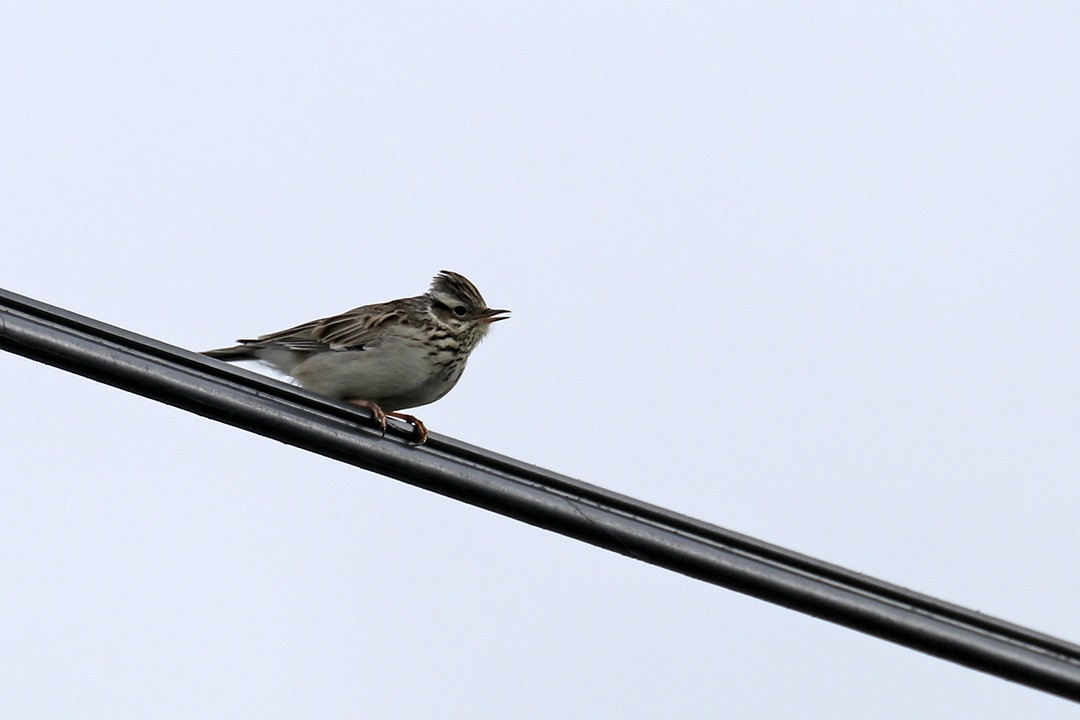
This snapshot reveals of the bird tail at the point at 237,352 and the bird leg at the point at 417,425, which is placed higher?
the bird tail at the point at 237,352

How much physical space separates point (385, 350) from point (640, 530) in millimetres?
3948

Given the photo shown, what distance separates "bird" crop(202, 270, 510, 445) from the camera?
35.4ft

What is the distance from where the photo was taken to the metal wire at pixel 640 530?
7.24m

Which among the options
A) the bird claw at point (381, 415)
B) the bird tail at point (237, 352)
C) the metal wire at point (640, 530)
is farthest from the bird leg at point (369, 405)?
the metal wire at point (640, 530)

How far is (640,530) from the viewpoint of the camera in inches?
292

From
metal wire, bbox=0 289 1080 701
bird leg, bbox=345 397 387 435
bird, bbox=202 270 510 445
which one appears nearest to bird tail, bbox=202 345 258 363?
bird, bbox=202 270 510 445

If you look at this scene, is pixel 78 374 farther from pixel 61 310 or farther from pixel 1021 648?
pixel 1021 648

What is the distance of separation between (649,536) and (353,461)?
1322 millimetres

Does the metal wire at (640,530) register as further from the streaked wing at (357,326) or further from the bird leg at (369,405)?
the streaked wing at (357,326)

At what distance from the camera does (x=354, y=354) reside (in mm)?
10953

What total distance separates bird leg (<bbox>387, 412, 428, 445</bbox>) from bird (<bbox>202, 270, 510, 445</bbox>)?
17mm

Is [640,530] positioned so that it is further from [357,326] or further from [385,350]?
[357,326]

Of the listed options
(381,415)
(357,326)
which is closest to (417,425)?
(381,415)

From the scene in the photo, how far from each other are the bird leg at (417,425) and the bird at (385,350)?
17 millimetres
